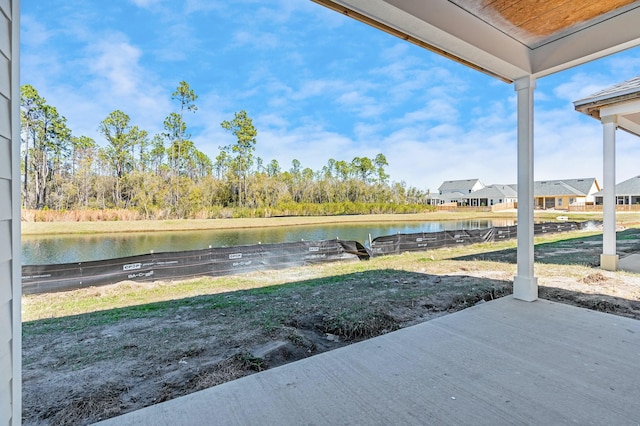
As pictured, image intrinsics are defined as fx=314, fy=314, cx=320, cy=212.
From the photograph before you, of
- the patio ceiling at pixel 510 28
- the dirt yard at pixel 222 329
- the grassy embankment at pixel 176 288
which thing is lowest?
the grassy embankment at pixel 176 288

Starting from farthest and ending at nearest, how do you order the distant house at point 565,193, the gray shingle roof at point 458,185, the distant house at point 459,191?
the gray shingle roof at point 458,185 → the distant house at point 459,191 → the distant house at point 565,193

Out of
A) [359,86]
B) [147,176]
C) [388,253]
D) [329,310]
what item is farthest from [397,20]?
[359,86]

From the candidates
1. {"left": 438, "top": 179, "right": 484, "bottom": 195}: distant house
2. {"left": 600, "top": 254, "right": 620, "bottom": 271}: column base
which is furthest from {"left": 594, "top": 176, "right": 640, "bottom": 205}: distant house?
{"left": 600, "top": 254, "right": 620, "bottom": 271}: column base

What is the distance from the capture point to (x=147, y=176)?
22688 mm

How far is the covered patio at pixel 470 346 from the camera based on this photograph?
109cm

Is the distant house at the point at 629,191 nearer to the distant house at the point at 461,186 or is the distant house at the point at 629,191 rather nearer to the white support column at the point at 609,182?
the distant house at the point at 461,186

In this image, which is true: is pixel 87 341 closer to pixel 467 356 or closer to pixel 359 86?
pixel 467 356

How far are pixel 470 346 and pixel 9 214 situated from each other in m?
2.65

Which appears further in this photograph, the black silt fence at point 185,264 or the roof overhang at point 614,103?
the black silt fence at point 185,264

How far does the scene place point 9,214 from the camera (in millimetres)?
1028

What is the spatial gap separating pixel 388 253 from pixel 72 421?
25.6 feet

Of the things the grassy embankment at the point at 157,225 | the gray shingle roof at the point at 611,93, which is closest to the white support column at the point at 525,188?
the gray shingle roof at the point at 611,93

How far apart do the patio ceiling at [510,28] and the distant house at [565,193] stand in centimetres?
3641

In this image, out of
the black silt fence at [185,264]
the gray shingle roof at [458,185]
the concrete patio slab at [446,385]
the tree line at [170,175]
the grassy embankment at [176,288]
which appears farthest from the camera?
the gray shingle roof at [458,185]
